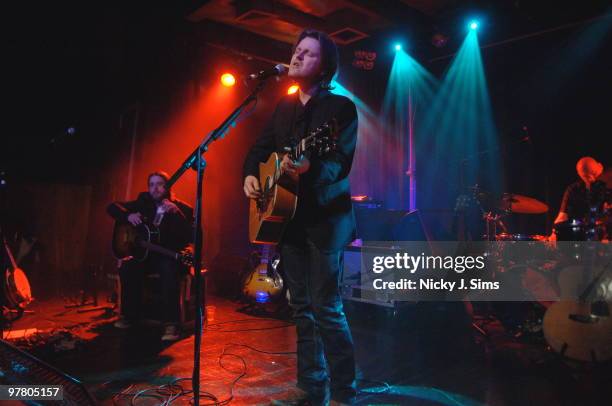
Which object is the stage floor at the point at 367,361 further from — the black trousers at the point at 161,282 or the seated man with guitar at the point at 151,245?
the seated man with guitar at the point at 151,245

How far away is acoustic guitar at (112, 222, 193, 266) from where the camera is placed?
4379mm

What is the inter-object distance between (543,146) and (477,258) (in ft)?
9.99

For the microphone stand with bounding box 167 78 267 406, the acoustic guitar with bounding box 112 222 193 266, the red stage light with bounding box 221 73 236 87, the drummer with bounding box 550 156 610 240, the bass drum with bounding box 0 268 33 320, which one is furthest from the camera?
the red stage light with bounding box 221 73 236 87

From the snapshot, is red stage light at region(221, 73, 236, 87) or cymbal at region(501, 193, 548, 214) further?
red stage light at region(221, 73, 236, 87)

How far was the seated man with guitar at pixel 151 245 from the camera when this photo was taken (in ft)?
14.3

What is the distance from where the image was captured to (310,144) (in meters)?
1.97

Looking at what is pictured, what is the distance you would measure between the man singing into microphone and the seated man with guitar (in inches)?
89.8

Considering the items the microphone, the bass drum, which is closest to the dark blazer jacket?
the microphone

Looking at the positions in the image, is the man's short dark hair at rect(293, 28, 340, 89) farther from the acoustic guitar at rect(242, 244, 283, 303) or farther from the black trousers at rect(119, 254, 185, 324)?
the acoustic guitar at rect(242, 244, 283, 303)

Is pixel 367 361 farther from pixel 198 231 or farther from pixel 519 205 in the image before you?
pixel 519 205

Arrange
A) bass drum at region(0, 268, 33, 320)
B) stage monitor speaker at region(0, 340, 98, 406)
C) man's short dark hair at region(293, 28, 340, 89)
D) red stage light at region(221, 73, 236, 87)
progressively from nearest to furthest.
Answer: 1. stage monitor speaker at region(0, 340, 98, 406)
2. man's short dark hair at region(293, 28, 340, 89)
3. bass drum at region(0, 268, 33, 320)
4. red stage light at region(221, 73, 236, 87)

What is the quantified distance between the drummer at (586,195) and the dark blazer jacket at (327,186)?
305cm

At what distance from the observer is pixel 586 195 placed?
14.3 ft

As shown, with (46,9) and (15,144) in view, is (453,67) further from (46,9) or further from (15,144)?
→ (15,144)
